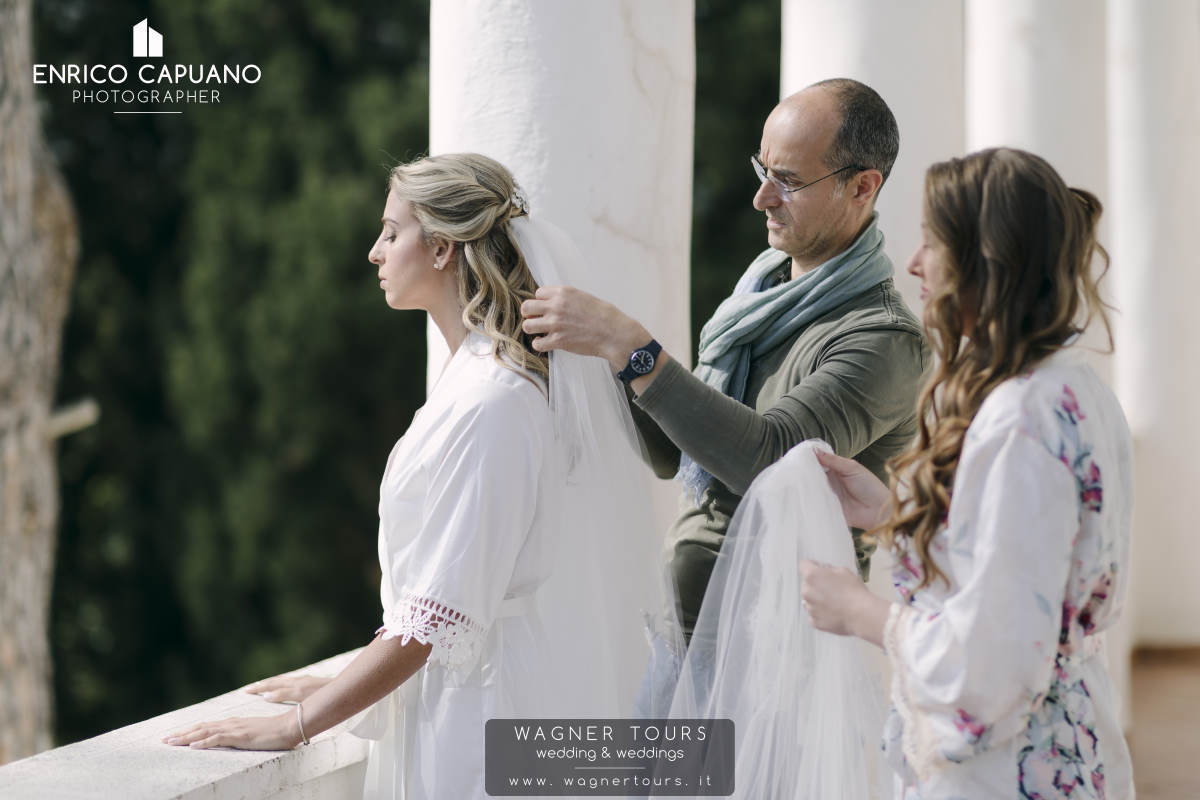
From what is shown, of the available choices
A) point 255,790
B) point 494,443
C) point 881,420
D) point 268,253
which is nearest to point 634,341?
point 494,443

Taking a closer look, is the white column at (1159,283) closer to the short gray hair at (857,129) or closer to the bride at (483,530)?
the short gray hair at (857,129)

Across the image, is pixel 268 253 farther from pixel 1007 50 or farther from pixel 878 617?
pixel 878 617

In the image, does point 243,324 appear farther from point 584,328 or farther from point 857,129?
point 584,328

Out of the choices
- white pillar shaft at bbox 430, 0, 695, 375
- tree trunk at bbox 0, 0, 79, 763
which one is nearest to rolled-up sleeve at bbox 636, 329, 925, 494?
white pillar shaft at bbox 430, 0, 695, 375

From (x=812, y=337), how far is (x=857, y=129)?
0.40 metres

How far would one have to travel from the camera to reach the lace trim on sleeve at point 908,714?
1.56 meters

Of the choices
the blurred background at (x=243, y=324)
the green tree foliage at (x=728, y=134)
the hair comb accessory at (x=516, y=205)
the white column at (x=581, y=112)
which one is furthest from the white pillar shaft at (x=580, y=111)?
the green tree foliage at (x=728, y=134)

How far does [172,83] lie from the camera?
9.78 metres

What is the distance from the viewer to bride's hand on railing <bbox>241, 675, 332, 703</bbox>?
2.36 meters

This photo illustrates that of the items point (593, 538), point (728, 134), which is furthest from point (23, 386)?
point (728, 134)

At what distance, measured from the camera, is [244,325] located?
30.4 ft

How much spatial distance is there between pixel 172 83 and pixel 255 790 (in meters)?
8.82

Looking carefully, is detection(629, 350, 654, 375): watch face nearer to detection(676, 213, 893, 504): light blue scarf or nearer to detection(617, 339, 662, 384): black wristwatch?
Result: detection(617, 339, 662, 384): black wristwatch

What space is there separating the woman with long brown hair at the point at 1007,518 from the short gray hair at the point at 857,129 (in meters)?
0.71
